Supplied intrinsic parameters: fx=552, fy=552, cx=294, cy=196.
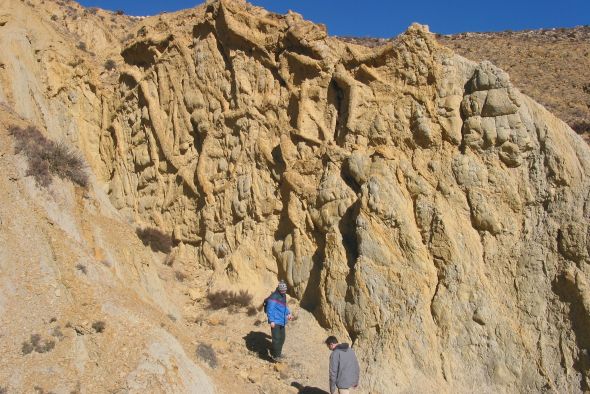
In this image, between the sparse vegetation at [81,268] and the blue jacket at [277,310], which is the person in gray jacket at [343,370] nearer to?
the blue jacket at [277,310]

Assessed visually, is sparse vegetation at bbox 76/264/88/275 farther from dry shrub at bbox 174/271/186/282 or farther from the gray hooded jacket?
dry shrub at bbox 174/271/186/282

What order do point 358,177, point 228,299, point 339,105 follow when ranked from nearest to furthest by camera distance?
point 358,177 → point 228,299 → point 339,105

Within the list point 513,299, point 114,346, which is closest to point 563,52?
point 513,299

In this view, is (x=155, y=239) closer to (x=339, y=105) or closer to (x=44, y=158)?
(x=44, y=158)

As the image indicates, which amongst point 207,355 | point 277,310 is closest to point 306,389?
point 277,310

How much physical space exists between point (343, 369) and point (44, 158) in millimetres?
6624

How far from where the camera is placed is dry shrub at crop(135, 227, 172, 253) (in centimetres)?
1458

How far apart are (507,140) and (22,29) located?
13.2 m

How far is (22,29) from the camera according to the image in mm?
15531

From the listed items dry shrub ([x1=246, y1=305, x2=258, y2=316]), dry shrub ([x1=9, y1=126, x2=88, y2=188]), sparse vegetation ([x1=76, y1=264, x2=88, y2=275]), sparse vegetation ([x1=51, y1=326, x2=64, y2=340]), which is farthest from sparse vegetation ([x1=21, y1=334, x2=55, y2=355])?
dry shrub ([x1=246, y1=305, x2=258, y2=316])

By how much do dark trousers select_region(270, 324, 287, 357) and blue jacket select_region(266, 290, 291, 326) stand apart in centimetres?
13

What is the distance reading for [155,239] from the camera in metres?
14.8

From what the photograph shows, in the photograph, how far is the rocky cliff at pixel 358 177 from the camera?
10211 millimetres

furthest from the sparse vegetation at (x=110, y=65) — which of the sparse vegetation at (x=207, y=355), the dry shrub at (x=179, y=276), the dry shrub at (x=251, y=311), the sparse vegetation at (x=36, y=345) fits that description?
the sparse vegetation at (x=36, y=345)
